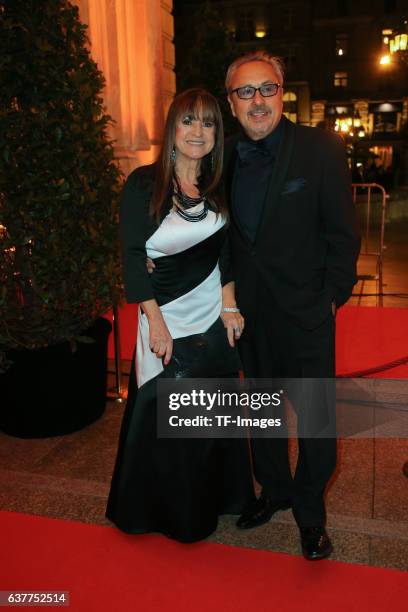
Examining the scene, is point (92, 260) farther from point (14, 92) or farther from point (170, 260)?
point (170, 260)

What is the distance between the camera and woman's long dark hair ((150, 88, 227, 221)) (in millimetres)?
2336

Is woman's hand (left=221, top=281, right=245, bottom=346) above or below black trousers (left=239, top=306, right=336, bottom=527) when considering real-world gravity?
above

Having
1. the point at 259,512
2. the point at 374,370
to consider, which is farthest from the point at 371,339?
the point at 259,512

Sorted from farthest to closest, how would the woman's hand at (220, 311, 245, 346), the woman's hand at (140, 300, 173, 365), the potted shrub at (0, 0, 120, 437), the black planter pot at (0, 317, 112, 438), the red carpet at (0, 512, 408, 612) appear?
the black planter pot at (0, 317, 112, 438) < the potted shrub at (0, 0, 120, 437) < the woman's hand at (220, 311, 245, 346) < the woman's hand at (140, 300, 173, 365) < the red carpet at (0, 512, 408, 612)

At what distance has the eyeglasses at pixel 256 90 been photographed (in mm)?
2334

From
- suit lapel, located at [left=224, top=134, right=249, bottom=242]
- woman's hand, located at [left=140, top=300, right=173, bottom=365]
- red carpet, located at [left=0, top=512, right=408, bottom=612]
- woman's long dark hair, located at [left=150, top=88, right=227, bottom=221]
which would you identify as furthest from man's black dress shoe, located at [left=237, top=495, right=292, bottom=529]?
woman's long dark hair, located at [left=150, top=88, right=227, bottom=221]

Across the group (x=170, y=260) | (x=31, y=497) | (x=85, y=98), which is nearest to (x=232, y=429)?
(x=170, y=260)

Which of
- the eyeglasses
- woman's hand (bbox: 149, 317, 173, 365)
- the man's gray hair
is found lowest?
woman's hand (bbox: 149, 317, 173, 365)

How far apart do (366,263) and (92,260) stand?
7.80m

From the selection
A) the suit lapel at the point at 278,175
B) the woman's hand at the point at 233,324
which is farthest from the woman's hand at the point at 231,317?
the suit lapel at the point at 278,175

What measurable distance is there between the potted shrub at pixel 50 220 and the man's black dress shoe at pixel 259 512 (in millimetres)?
1525

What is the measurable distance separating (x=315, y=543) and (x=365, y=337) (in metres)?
3.48

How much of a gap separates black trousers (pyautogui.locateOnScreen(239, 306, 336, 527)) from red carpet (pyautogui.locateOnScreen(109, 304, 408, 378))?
1936 mm

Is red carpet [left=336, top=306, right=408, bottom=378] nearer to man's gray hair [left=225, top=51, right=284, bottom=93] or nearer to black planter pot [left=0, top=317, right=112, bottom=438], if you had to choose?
black planter pot [left=0, top=317, right=112, bottom=438]
